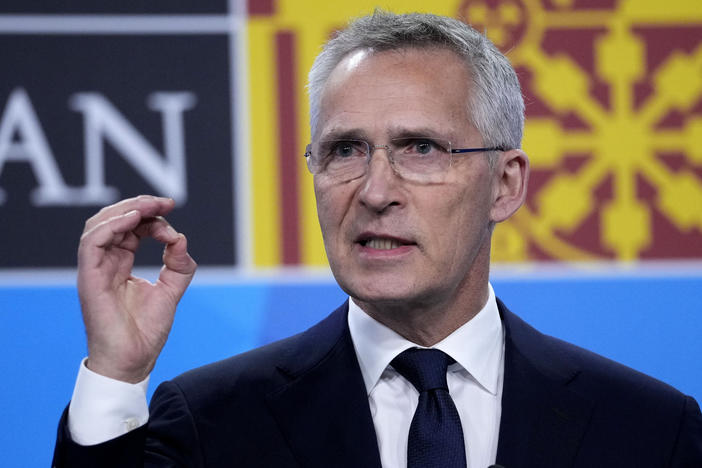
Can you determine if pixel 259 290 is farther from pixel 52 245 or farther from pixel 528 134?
pixel 528 134

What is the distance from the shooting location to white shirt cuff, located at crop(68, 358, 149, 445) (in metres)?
1.52

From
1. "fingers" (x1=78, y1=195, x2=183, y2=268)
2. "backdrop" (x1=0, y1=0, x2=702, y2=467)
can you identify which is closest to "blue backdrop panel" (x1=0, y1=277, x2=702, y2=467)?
"backdrop" (x1=0, y1=0, x2=702, y2=467)

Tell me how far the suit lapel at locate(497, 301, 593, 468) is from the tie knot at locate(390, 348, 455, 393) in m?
0.13

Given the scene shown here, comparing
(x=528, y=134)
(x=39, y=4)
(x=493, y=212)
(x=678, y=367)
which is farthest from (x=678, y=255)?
→ (x=39, y=4)

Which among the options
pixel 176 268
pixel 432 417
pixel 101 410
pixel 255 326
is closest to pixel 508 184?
pixel 432 417

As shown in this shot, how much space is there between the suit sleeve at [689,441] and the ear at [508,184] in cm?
53

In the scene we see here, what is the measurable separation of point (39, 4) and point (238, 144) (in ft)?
2.41

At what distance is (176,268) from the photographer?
5.59ft

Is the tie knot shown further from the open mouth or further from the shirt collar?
the open mouth

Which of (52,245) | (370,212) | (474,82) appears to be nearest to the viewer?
(370,212)

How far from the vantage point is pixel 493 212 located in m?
1.93

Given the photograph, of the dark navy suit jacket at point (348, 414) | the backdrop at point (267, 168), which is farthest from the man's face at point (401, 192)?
the backdrop at point (267, 168)

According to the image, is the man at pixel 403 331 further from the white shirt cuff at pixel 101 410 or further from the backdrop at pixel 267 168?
the backdrop at pixel 267 168

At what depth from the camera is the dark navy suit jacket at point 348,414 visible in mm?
1740
